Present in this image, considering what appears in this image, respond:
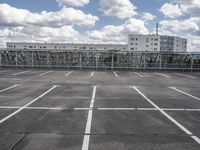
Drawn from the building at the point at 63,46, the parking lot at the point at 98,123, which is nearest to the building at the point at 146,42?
the building at the point at 63,46

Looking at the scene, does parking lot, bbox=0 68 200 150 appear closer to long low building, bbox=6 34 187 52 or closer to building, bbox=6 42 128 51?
long low building, bbox=6 34 187 52

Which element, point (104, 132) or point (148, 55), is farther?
point (148, 55)

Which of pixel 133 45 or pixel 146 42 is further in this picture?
pixel 133 45

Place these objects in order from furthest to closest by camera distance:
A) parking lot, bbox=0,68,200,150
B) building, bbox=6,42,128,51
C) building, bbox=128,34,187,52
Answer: building, bbox=128,34,187,52
building, bbox=6,42,128,51
parking lot, bbox=0,68,200,150

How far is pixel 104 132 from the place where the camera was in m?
4.63

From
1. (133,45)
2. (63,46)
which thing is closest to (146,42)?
(133,45)

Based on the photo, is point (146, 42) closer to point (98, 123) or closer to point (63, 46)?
point (63, 46)

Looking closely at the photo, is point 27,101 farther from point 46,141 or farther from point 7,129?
point 46,141

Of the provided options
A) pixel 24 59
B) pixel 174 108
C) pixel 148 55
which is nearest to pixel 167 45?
pixel 148 55

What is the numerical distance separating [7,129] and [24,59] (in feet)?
71.6

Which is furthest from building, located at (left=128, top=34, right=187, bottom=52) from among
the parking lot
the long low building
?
the parking lot

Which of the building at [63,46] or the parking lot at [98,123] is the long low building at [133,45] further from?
the parking lot at [98,123]

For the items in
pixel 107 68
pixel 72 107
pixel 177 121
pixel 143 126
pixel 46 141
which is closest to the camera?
pixel 46 141

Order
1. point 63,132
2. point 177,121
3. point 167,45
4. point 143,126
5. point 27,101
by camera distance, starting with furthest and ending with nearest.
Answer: point 167,45 → point 27,101 → point 177,121 → point 143,126 → point 63,132
